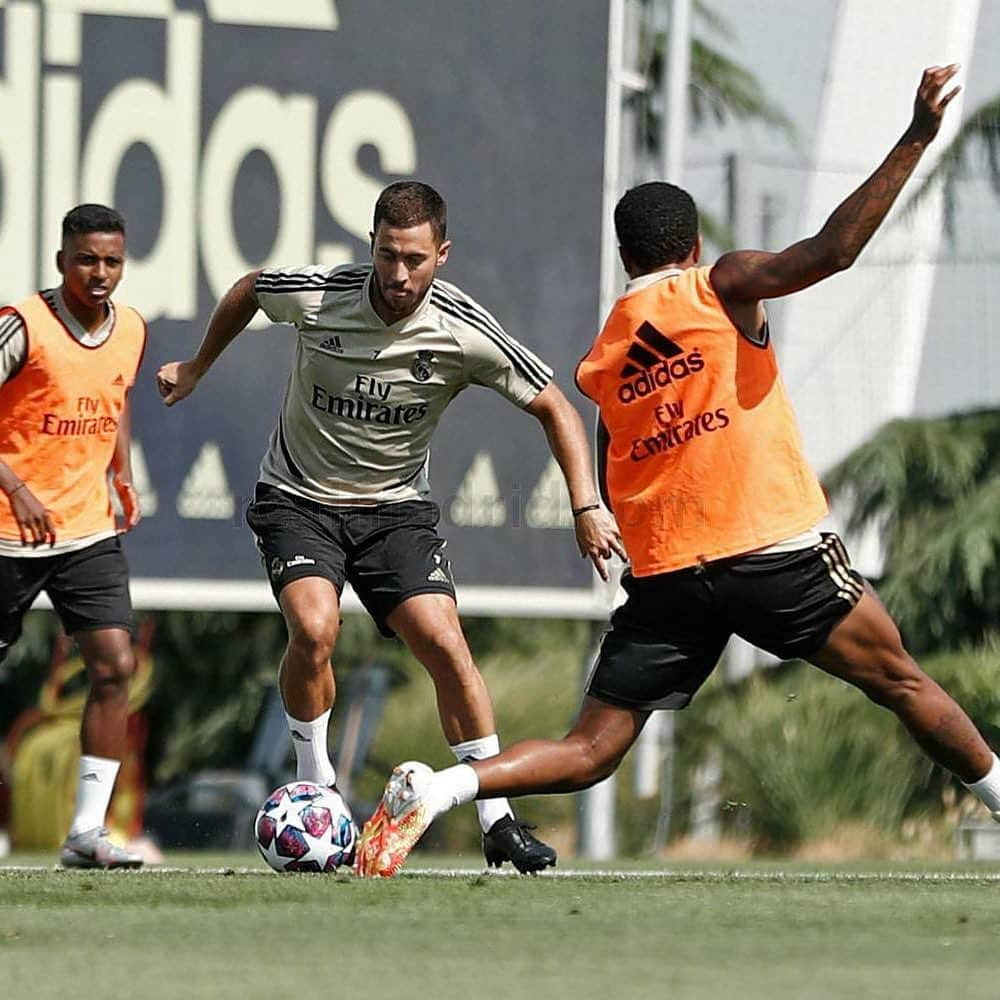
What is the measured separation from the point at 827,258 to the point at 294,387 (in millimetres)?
1990

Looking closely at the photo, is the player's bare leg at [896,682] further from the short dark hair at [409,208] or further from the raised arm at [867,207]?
the short dark hair at [409,208]

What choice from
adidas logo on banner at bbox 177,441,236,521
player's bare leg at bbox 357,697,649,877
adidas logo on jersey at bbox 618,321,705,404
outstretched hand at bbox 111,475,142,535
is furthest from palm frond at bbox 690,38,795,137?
player's bare leg at bbox 357,697,649,877

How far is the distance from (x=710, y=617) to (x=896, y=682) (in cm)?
51

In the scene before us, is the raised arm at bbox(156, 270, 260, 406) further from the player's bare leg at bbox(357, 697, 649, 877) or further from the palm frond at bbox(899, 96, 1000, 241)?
the palm frond at bbox(899, 96, 1000, 241)

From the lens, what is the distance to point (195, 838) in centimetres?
1602

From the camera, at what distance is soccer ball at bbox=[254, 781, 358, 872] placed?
23.4 feet

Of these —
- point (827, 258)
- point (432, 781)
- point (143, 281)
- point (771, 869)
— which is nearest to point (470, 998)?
point (432, 781)

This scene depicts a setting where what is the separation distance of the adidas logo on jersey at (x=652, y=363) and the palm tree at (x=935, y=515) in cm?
947

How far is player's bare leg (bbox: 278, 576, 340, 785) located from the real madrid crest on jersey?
2.18ft

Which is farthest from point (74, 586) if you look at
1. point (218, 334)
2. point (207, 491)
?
point (207, 491)

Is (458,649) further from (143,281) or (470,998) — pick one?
(143,281)

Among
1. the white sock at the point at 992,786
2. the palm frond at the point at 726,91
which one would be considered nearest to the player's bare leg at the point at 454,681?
the white sock at the point at 992,786

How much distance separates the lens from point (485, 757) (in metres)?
7.23

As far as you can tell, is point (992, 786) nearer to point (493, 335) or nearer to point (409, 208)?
point (493, 335)
